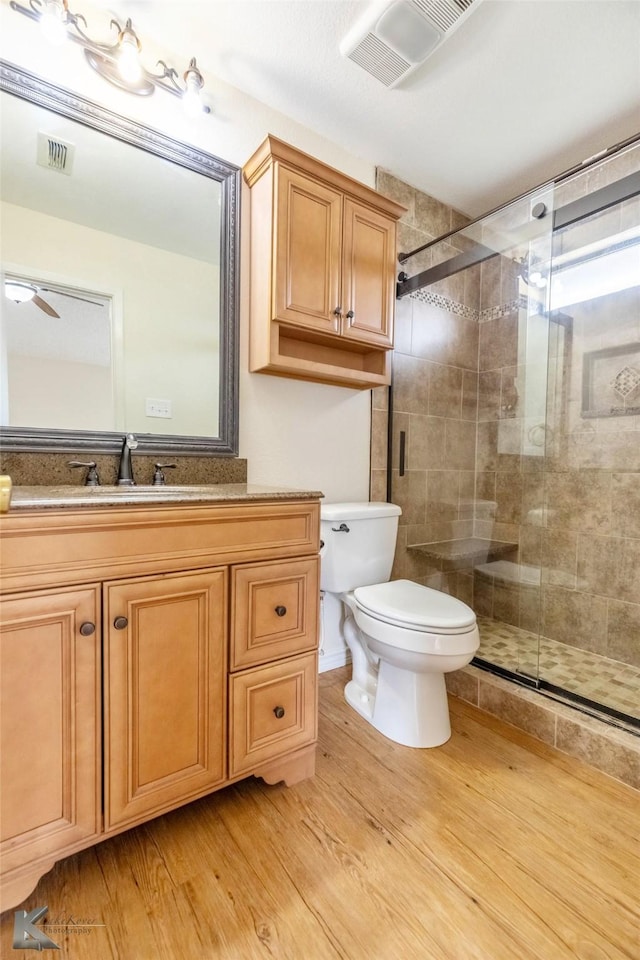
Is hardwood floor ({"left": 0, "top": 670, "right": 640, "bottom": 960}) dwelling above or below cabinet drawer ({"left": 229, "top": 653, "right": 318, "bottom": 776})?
below

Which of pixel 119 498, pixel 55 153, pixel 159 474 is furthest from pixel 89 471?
pixel 55 153

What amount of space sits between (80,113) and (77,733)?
5.75ft

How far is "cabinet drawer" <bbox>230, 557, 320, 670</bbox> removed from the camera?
1.11 metres

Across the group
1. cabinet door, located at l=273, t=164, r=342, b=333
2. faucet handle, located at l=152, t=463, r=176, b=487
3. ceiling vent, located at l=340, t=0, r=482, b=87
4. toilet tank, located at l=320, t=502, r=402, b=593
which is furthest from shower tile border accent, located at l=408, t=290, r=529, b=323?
faucet handle, located at l=152, t=463, r=176, b=487

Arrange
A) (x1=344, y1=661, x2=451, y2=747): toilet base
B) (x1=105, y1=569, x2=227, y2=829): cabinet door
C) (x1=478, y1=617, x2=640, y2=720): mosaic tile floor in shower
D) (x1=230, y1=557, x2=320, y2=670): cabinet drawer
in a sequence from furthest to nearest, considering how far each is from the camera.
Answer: (x1=478, y1=617, x2=640, y2=720): mosaic tile floor in shower → (x1=344, y1=661, x2=451, y2=747): toilet base → (x1=230, y1=557, x2=320, y2=670): cabinet drawer → (x1=105, y1=569, x2=227, y2=829): cabinet door

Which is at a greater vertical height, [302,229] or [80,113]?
[80,113]

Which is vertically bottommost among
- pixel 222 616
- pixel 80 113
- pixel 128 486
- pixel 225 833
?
pixel 225 833

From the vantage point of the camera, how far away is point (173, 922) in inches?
34.7

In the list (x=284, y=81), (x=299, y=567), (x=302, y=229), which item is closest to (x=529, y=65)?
(x=284, y=81)

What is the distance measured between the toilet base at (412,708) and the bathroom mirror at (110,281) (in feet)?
3.42

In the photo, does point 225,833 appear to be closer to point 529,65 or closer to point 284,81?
point 284,81

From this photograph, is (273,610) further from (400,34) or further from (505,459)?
(400,34)

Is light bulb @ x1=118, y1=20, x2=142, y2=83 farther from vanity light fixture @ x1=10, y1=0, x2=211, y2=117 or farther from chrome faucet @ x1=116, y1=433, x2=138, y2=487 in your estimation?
chrome faucet @ x1=116, y1=433, x2=138, y2=487

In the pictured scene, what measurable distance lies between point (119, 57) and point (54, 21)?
181 millimetres
